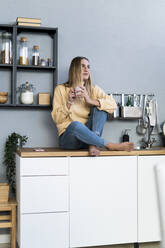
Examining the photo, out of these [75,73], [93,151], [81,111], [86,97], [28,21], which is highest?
[28,21]

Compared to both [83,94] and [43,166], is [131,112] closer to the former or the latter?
[83,94]

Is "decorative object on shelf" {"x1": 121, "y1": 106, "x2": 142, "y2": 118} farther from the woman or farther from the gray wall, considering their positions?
the woman

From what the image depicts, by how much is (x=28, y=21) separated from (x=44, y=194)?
1.46 meters

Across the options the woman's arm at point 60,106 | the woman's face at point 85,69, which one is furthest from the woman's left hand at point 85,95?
the woman's face at point 85,69

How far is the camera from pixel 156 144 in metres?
3.64

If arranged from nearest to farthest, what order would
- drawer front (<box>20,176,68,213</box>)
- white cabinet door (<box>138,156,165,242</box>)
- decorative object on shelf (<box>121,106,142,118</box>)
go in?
drawer front (<box>20,176,68,213</box>) → white cabinet door (<box>138,156,165,242</box>) → decorative object on shelf (<box>121,106,142,118</box>)

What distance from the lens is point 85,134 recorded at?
2850 mm

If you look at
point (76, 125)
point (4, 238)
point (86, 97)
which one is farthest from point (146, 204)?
point (4, 238)

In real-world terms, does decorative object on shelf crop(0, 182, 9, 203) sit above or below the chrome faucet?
below

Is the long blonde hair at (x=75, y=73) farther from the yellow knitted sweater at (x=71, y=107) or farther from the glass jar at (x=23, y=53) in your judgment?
the glass jar at (x=23, y=53)

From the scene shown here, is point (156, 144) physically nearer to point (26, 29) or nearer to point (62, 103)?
point (62, 103)

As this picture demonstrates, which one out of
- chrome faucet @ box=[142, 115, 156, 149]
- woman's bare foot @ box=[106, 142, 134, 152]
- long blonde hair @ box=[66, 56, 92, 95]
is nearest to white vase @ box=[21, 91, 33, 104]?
long blonde hair @ box=[66, 56, 92, 95]

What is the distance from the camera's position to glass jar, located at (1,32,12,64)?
3.18 meters

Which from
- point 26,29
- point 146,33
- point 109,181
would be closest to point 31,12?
point 26,29
